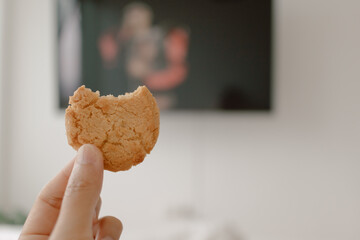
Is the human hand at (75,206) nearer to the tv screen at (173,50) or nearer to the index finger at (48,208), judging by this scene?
the index finger at (48,208)

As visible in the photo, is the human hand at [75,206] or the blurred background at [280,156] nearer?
the human hand at [75,206]

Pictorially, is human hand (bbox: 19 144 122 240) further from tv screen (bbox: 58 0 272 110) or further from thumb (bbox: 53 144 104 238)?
tv screen (bbox: 58 0 272 110)

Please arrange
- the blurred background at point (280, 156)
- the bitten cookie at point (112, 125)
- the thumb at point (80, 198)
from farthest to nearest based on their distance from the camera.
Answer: the blurred background at point (280, 156), the bitten cookie at point (112, 125), the thumb at point (80, 198)

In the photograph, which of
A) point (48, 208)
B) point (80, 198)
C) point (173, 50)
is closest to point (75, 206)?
point (80, 198)

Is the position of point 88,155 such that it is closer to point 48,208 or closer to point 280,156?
point 48,208

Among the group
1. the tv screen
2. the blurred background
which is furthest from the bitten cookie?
the tv screen

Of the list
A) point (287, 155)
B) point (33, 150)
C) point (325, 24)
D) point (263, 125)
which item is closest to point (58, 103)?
point (33, 150)

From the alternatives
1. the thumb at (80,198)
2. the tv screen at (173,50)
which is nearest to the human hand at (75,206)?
the thumb at (80,198)
